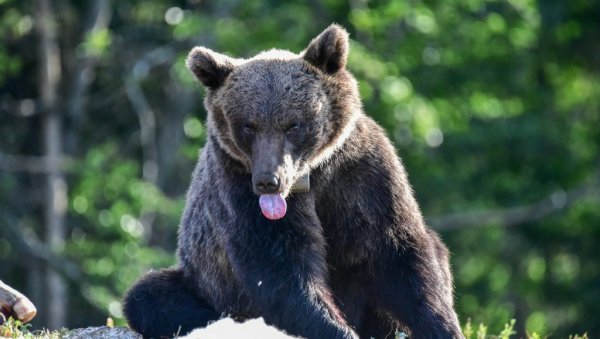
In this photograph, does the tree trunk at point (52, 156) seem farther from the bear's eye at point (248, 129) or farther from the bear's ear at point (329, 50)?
the bear's eye at point (248, 129)

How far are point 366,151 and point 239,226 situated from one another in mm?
928

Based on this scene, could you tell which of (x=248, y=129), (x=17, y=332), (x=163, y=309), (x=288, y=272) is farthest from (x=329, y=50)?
(x=17, y=332)

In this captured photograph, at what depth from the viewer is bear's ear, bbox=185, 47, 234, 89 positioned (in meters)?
8.62

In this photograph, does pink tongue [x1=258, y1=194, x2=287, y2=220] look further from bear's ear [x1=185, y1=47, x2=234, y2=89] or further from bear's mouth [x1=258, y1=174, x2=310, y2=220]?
bear's ear [x1=185, y1=47, x2=234, y2=89]

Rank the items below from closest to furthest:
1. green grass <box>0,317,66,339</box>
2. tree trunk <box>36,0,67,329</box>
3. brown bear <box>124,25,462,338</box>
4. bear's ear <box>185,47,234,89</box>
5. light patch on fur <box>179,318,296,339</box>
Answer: light patch on fur <box>179,318,296,339</box> < brown bear <box>124,25,462,338</box> < green grass <box>0,317,66,339</box> < bear's ear <box>185,47,234,89</box> < tree trunk <box>36,0,67,329</box>

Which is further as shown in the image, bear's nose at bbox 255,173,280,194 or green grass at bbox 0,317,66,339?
green grass at bbox 0,317,66,339

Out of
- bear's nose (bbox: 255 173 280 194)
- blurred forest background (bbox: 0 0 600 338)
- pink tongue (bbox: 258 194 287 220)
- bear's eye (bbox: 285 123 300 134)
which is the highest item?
bear's eye (bbox: 285 123 300 134)

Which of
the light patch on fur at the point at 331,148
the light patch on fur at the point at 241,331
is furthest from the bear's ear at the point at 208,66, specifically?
the light patch on fur at the point at 241,331

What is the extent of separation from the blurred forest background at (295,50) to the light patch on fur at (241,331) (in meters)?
13.6

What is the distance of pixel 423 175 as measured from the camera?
24609 mm

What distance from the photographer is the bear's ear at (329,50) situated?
28.3ft

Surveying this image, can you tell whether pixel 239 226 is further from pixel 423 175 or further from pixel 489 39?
pixel 489 39

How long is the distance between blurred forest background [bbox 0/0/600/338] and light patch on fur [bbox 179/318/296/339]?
1359cm

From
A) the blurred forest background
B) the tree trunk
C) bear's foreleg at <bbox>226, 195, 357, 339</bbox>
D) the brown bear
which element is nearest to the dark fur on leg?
the brown bear
